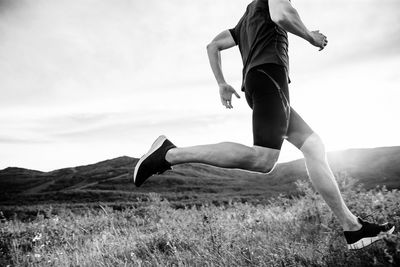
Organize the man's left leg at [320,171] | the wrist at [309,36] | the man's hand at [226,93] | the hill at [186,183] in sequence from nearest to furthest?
the wrist at [309,36], the man's left leg at [320,171], the man's hand at [226,93], the hill at [186,183]

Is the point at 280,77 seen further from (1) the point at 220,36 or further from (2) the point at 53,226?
(2) the point at 53,226

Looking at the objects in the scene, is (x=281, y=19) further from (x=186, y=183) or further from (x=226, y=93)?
(x=186, y=183)

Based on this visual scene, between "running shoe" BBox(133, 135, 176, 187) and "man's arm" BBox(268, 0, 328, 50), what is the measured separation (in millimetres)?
1272

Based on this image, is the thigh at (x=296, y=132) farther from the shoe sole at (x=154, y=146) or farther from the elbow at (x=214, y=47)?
the shoe sole at (x=154, y=146)

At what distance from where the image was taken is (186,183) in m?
59.9

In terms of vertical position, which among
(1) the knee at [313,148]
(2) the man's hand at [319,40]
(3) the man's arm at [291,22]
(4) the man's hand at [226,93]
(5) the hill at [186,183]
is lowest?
(5) the hill at [186,183]

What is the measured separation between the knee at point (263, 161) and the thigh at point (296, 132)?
1.65ft

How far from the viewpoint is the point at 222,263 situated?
103 inches

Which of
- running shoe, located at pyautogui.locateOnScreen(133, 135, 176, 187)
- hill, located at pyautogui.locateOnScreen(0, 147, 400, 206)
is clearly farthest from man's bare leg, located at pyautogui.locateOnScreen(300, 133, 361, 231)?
hill, located at pyautogui.locateOnScreen(0, 147, 400, 206)

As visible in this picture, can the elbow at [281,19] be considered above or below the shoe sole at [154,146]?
above

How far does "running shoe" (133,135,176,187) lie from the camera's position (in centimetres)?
261

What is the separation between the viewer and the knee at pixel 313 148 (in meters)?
2.80

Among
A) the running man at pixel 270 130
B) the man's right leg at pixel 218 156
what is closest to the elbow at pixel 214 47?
the running man at pixel 270 130

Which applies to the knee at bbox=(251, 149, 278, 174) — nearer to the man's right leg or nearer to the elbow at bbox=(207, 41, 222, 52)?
the man's right leg
